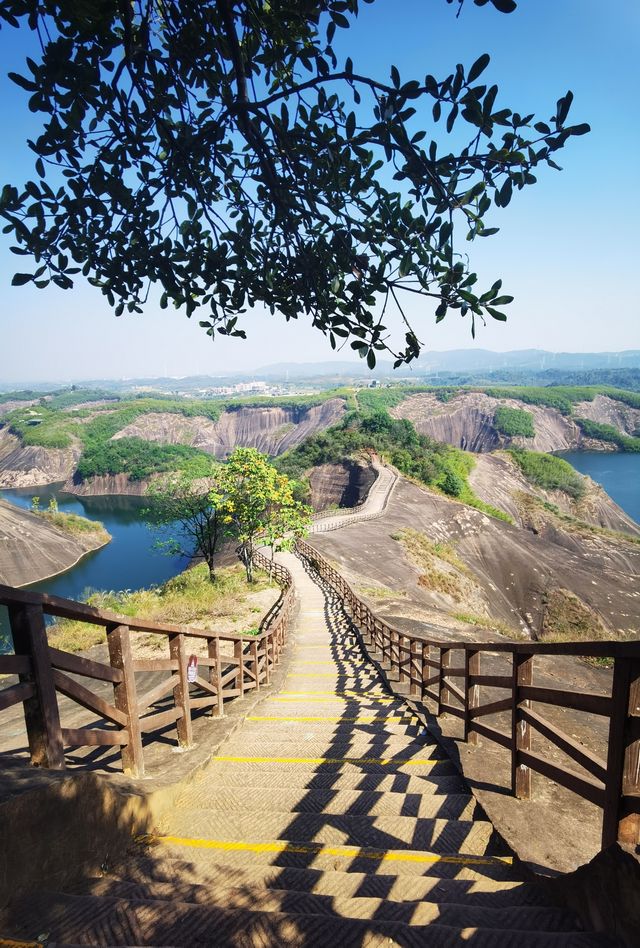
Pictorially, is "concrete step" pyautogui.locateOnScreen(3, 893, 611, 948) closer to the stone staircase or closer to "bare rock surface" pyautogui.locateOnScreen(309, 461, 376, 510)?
the stone staircase

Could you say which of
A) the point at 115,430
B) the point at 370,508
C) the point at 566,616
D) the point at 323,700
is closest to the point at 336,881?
the point at 323,700

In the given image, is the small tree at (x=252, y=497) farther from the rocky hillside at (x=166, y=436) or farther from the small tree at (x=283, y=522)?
the rocky hillside at (x=166, y=436)

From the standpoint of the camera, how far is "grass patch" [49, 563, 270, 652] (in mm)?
12062

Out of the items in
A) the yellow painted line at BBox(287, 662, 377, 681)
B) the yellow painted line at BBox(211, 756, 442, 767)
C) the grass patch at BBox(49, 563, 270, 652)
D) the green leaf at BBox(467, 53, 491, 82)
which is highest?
the green leaf at BBox(467, 53, 491, 82)

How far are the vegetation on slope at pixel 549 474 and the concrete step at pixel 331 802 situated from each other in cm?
6465

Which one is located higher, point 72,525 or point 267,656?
point 267,656

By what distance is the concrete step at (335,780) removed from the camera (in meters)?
3.88

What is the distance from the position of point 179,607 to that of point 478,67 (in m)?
13.9

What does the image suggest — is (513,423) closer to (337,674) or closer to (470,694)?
(337,674)

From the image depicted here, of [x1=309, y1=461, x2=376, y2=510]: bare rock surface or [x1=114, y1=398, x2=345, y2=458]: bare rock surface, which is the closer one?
[x1=309, y1=461, x2=376, y2=510]: bare rock surface

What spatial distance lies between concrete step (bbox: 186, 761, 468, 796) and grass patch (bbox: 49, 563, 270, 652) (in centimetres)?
630

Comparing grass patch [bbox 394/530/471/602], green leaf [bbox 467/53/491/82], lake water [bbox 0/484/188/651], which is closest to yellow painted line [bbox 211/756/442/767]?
green leaf [bbox 467/53/491/82]

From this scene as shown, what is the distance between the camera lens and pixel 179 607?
1418cm

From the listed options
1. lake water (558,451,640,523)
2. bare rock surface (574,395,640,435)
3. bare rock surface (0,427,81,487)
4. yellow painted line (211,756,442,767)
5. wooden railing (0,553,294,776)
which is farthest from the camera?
bare rock surface (574,395,640,435)
